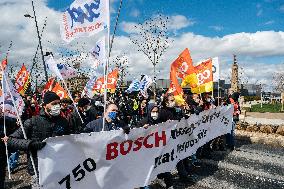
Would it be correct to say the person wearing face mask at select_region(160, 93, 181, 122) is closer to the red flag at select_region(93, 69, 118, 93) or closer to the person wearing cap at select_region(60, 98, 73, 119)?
the person wearing cap at select_region(60, 98, 73, 119)

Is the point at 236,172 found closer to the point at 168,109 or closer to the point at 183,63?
the point at 168,109

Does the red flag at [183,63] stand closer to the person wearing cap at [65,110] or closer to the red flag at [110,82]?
the person wearing cap at [65,110]

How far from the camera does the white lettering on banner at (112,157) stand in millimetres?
3979

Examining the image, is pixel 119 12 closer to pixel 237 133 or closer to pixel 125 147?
pixel 125 147

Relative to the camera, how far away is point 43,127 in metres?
4.36

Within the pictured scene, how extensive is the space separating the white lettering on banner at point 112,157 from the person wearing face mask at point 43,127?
0.29 m

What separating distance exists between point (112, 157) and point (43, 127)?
98 centimetres

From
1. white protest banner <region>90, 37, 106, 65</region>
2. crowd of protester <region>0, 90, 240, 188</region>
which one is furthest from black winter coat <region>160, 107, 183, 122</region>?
white protest banner <region>90, 37, 106, 65</region>

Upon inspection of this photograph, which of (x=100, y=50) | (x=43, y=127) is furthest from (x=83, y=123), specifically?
(x=43, y=127)

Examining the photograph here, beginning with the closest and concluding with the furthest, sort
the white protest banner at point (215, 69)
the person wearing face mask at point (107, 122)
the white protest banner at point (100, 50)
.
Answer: the person wearing face mask at point (107, 122) < the white protest banner at point (100, 50) < the white protest banner at point (215, 69)

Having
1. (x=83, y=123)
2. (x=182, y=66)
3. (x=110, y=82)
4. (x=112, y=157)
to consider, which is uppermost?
(x=182, y=66)

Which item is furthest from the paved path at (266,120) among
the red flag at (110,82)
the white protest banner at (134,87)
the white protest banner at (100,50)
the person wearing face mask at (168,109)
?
the white protest banner at (100,50)

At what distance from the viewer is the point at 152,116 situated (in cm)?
631

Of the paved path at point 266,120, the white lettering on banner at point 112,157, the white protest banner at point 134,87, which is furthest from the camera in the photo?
the white protest banner at point 134,87
